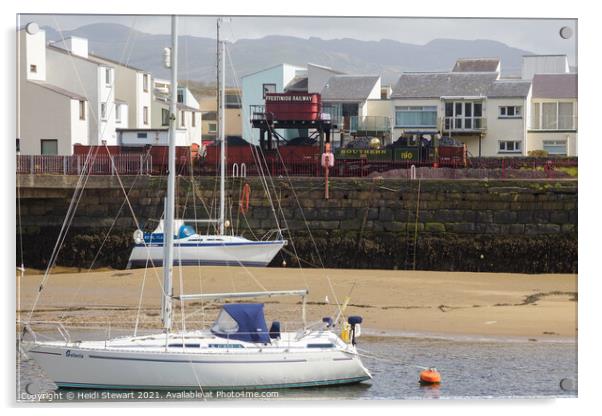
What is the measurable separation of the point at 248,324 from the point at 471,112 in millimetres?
11996

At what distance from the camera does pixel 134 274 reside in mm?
20953

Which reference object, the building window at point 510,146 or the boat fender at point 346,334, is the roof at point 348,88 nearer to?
the building window at point 510,146

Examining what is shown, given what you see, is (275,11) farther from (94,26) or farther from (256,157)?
(256,157)

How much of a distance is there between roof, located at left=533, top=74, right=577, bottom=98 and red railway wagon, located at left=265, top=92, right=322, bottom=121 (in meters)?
4.66

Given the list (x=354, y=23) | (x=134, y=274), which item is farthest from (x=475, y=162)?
(x=354, y=23)

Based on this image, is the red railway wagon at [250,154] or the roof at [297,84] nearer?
the roof at [297,84]

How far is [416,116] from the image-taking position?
26.0 meters

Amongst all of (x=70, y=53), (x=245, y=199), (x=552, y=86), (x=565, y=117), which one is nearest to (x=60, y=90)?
(x=70, y=53)

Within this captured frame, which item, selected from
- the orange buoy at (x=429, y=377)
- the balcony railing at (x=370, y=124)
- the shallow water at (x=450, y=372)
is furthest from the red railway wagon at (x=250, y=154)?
the orange buoy at (x=429, y=377)

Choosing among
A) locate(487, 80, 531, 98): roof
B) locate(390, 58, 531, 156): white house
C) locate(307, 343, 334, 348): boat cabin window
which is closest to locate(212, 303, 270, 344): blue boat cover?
locate(307, 343, 334, 348): boat cabin window

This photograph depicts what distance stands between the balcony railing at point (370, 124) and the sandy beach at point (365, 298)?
19.2 ft

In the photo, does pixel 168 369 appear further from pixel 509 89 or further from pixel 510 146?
pixel 510 146

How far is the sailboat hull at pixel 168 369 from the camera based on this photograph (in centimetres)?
1423

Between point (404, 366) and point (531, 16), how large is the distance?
202 inches
